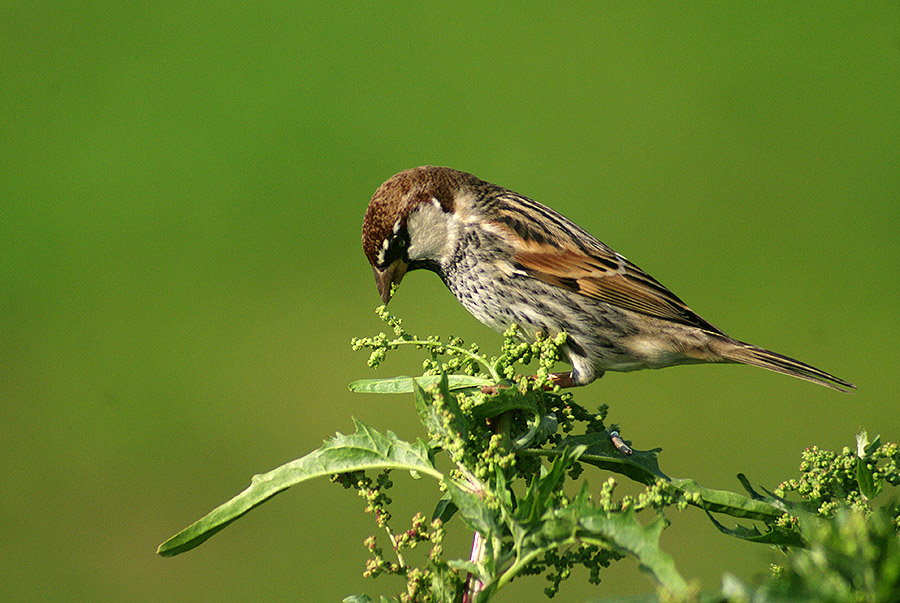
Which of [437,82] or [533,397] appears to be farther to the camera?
[437,82]

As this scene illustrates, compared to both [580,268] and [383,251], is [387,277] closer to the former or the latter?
[383,251]

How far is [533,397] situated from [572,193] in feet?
25.4

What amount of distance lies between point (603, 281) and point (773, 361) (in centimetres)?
61

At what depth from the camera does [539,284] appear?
316 centimetres

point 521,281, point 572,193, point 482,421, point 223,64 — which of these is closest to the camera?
point 482,421

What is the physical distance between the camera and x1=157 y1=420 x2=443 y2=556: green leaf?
1433 mm

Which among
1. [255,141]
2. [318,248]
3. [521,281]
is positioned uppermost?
[255,141]

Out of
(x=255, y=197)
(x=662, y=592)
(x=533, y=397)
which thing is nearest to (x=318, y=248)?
(x=255, y=197)

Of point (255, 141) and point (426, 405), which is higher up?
point (255, 141)

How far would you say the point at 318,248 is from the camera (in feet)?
30.1

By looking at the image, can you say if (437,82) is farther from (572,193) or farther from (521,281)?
(521,281)

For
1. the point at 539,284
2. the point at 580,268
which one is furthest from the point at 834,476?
the point at 580,268

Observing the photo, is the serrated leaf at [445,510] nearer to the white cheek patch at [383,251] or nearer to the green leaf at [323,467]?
the green leaf at [323,467]

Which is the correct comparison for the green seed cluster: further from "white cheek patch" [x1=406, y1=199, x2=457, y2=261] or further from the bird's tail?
"white cheek patch" [x1=406, y1=199, x2=457, y2=261]
